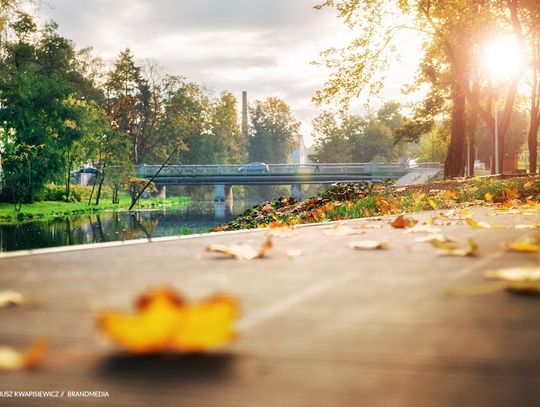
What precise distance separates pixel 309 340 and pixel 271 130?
353 ft

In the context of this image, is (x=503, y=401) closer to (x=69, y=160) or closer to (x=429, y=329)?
(x=429, y=329)

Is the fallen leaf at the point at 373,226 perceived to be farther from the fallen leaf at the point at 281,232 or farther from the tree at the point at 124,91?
the tree at the point at 124,91

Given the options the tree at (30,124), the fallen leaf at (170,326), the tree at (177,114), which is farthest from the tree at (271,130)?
the fallen leaf at (170,326)

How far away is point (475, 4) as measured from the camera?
22375mm

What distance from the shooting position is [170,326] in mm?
1242

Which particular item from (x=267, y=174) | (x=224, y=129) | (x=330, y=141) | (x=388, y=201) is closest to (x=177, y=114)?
(x=267, y=174)

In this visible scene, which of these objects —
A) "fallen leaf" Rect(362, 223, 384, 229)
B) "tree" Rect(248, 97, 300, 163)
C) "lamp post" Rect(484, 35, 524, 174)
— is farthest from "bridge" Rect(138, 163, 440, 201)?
"fallen leaf" Rect(362, 223, 384, 229)

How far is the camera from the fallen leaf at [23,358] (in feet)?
3.82

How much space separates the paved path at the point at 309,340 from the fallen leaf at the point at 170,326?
0.04 m

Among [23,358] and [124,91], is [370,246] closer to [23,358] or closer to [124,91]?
[23,358]

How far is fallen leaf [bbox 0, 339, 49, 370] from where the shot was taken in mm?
1164

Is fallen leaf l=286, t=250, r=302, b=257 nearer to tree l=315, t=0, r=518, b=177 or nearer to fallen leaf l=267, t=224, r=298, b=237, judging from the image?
fallen leaf l=267, t=224, r=298, b=237

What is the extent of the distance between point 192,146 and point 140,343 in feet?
284

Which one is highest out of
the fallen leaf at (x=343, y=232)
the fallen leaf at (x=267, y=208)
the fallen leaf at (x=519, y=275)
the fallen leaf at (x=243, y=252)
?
the fallen leaf at (x=519, y=275)
